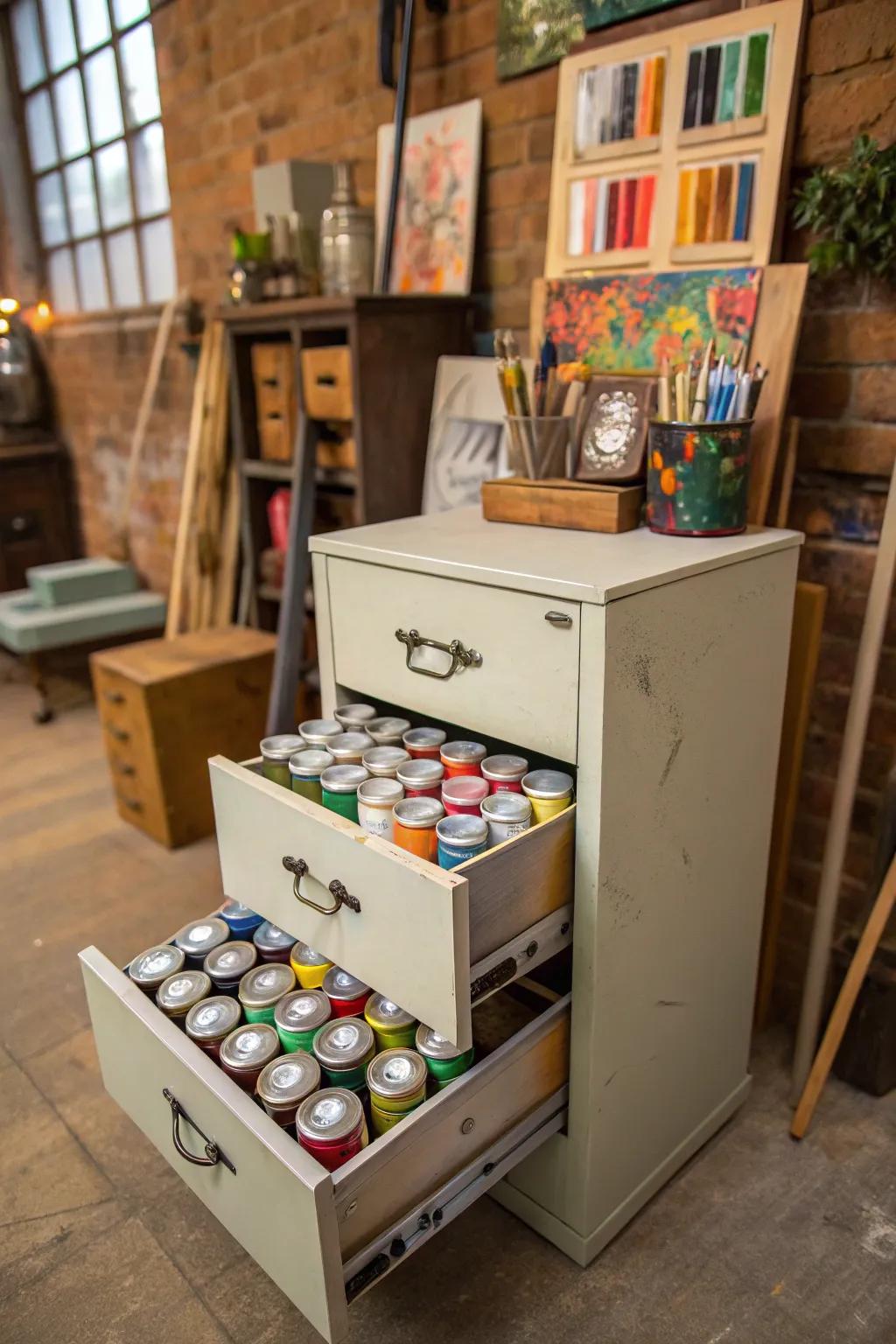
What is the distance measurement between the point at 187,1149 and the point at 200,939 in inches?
10.5

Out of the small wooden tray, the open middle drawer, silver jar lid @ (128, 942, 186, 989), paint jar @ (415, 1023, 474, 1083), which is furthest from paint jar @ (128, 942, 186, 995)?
the small wooden tray

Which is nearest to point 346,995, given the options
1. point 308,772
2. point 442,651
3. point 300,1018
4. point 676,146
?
point 300,1018

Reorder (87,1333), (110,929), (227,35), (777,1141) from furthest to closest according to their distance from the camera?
(227,35), (110,929), (777,1141), (87,1333)

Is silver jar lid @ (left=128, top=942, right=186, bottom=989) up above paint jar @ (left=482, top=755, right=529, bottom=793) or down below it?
below

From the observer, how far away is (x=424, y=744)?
117 centimetres

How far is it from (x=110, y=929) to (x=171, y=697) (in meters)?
0.56

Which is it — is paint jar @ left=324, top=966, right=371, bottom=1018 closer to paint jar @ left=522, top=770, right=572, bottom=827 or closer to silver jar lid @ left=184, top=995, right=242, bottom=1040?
silver jar lid @ left=184, top=995, right=242, bottom=1040

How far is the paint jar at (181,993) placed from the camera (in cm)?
110

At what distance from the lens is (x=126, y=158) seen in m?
3.26

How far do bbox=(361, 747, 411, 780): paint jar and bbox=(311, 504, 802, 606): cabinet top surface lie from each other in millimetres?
231

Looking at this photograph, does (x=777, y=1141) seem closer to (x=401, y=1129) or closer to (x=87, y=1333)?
(x=401, y=1129)

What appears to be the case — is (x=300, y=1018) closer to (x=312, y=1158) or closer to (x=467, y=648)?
(x=312, y=1158)

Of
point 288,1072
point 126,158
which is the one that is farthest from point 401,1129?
point 126,158

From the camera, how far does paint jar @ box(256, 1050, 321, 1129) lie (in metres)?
0.96
